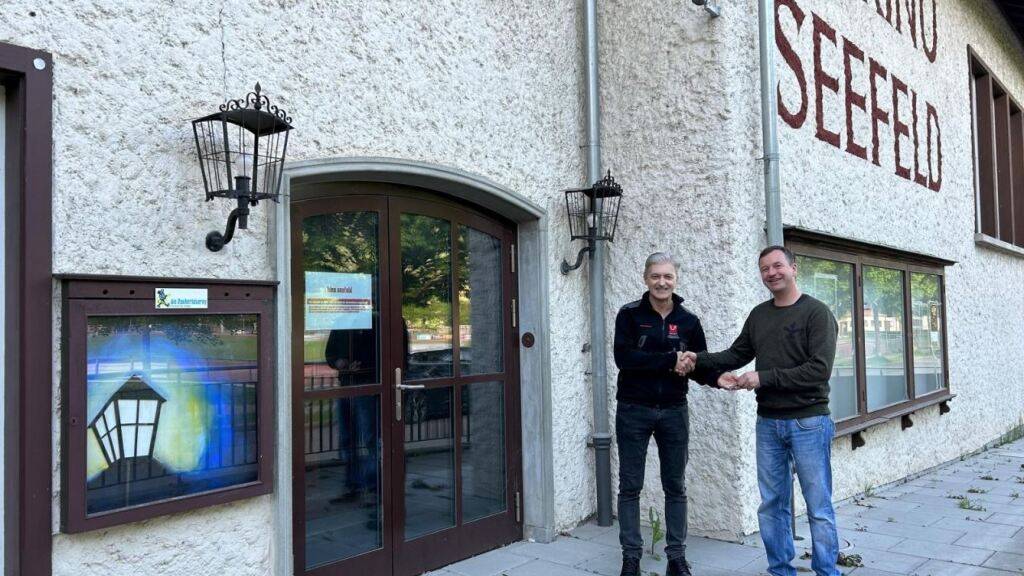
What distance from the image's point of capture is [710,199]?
16.9 ft

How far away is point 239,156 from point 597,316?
2.91m

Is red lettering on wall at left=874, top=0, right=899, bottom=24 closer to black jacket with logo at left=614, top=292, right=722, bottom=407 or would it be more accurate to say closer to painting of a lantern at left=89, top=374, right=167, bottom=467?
black jacket with logo at left=614, top=292, right=722, bottom=407

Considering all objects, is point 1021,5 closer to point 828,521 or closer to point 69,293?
point 828,521

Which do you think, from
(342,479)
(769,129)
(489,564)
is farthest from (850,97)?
(342,479)

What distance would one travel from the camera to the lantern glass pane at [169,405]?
9.28 feet

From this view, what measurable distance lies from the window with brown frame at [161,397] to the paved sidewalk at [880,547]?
1.62 metres

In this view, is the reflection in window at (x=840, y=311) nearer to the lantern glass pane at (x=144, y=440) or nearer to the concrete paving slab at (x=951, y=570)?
the concrete paving slab at (x=951, y=570)

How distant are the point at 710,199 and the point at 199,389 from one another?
133 inches

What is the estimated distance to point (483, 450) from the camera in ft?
15.8

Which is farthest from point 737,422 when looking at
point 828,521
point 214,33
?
point 214,33

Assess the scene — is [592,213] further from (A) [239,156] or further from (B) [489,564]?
(A) [239,156]

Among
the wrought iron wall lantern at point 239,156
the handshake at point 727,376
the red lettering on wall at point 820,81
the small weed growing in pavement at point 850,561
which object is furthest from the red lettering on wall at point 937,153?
the wrought iron wall lantern at point 239,156

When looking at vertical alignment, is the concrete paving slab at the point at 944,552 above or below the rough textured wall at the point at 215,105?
below

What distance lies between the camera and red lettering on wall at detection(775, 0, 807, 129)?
568cm
